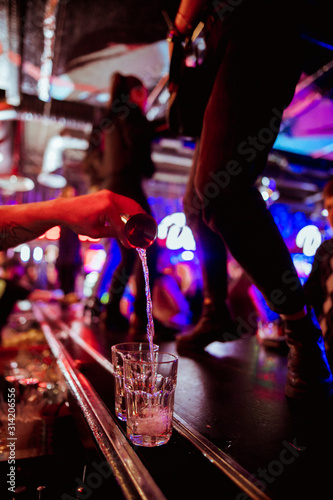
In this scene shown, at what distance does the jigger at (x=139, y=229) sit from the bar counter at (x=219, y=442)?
0.40 meters

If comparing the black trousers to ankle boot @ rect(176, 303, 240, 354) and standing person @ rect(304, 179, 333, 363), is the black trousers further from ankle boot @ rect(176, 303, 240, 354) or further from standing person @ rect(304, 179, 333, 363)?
standing person @ rect(304, 179, 333, 363)

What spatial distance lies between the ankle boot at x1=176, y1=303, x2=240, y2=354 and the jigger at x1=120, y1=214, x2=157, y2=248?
738 millimetres

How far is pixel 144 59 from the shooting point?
396cm

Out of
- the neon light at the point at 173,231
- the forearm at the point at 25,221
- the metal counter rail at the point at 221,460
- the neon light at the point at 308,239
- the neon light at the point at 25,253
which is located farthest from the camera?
the neon light at the point at 25,253

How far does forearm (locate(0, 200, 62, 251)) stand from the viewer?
90cm

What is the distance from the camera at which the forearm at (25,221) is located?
0.90 m

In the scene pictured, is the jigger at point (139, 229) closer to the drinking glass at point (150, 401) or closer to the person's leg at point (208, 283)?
Result: the drinking glass at point (150, 401)

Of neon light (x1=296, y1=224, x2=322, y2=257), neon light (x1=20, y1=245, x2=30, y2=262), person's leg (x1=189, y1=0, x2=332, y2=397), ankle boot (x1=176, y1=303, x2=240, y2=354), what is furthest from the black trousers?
neon light (x1=20, y1=245, x2=30, y2=262)

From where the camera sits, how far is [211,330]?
142 centimetres

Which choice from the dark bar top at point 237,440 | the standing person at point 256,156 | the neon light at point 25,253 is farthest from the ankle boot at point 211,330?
the neon light at point 25,253

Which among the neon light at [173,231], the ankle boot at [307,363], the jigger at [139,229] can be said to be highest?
the neon light at [173,231]

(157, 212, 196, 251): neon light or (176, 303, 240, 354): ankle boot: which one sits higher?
(157, 212, 196, 251): neon light

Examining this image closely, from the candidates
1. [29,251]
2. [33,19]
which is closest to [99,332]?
[33,19]

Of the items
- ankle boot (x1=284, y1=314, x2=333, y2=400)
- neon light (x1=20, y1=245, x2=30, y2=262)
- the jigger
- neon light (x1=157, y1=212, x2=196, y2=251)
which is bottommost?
neon light (x1=20, y1=245, x2=30, y2=262)
